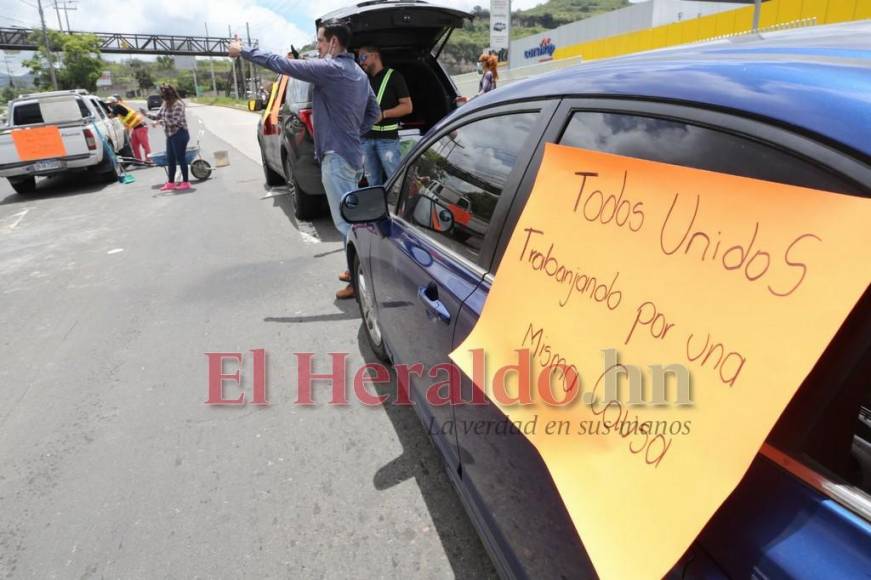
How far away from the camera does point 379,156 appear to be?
539 cm

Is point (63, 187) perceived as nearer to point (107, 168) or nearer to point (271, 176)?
point (107, 168)

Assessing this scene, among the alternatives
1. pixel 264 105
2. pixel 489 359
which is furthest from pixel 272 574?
pixel 264 105

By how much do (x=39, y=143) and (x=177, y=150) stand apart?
114 inches

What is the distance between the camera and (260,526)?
224 cm

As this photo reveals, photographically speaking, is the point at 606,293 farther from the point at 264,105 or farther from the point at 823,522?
the point at 264,105

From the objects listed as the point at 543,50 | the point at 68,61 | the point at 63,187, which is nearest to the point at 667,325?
the point at 63,187

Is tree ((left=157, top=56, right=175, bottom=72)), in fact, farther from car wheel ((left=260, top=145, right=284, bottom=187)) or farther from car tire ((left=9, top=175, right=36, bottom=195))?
car wheel ((left=260, top=145, right=284, bottom=187))

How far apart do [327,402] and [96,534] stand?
4.10 feet

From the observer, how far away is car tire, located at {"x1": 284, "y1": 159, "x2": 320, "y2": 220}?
6728 mm

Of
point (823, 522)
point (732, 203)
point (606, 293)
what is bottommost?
point (823, 522)

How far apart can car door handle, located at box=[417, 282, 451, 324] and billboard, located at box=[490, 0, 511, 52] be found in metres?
17.6

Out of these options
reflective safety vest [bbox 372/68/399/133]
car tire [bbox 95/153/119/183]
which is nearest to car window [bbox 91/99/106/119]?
car tire [bbox 95/153/119/183]

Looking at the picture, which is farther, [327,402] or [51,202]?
[51,202]

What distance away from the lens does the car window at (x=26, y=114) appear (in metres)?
10.7
